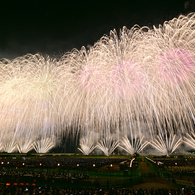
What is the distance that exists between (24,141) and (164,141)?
6097 cm

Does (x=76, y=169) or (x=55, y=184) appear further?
(x=76, y=169)

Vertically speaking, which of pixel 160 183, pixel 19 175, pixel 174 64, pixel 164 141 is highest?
pixel 174 64

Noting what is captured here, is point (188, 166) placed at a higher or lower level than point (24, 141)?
lower

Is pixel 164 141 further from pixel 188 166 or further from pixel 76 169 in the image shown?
pixel 76 169

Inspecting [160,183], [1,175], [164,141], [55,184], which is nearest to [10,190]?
[55,184]

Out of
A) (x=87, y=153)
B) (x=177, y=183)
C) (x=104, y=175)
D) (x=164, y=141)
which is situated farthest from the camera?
(x=87, y=153)

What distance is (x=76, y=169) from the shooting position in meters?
32.2

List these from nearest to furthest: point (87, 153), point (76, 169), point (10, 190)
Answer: point (10, 190), point (76, 169), point (87, 153)

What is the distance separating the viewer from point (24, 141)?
235ft

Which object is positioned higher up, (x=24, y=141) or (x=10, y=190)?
(x=24, y=141)

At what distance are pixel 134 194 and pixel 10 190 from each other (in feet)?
47.2

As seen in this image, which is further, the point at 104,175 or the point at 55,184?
the point at 104,175

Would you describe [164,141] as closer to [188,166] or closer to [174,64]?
[188,166]

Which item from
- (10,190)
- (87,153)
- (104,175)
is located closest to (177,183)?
(104,175)
